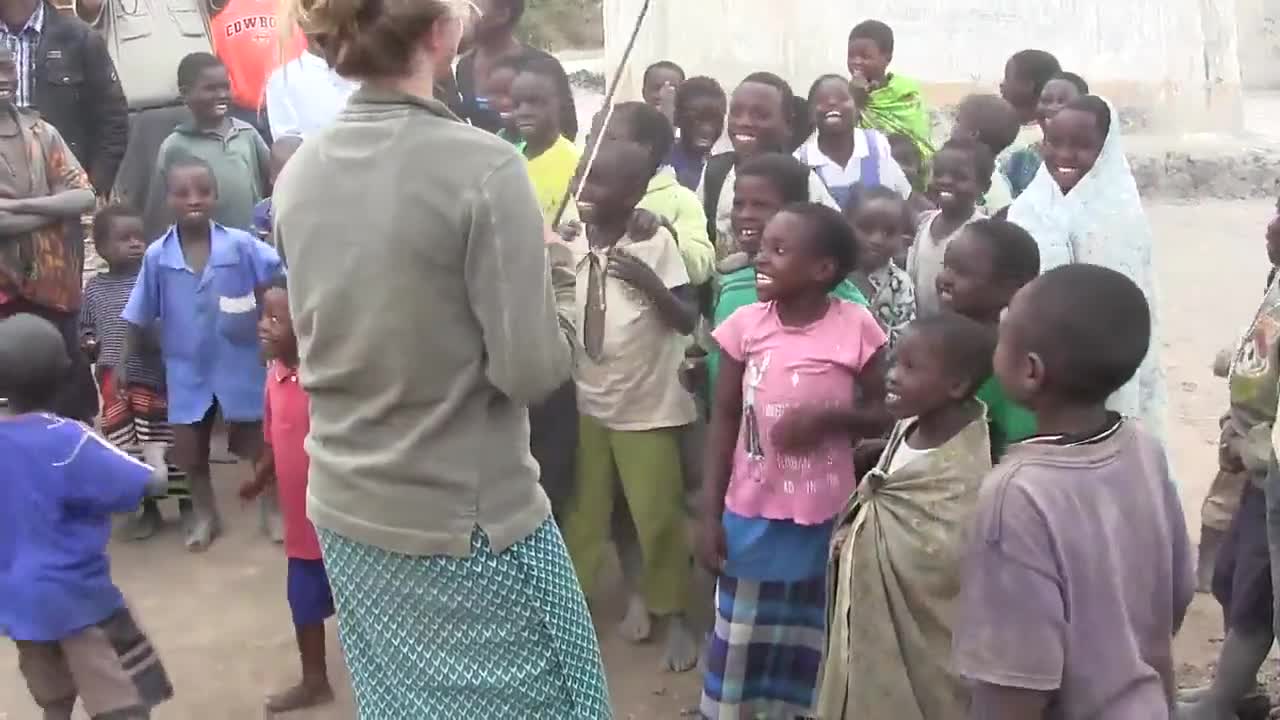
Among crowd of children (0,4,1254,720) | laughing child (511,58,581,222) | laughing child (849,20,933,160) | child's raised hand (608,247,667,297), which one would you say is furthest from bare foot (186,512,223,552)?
laughing child (849,20,933,160)

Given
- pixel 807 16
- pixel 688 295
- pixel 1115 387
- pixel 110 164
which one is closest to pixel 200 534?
pixel 110 164

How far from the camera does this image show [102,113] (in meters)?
5.18

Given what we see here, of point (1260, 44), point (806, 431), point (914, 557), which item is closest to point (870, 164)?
point (806, 431)

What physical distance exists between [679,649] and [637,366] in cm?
80

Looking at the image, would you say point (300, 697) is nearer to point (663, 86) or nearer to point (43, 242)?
point (43, 242)

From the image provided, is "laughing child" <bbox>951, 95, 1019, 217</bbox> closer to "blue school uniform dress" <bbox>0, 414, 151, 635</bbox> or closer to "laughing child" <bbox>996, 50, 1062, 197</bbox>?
"laughing child" <bbox>996, 50, 1062, 197</bbox>

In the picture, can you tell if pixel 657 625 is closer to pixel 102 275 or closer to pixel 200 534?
pixel 200 534

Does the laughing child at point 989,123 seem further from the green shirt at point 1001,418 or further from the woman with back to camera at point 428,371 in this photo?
the woman with back to camera at point 428,371

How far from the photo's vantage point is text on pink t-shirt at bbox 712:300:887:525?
2740 millimetres

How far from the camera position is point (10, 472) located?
2783mm

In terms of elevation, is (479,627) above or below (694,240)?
below

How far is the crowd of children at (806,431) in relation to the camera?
1.82 m

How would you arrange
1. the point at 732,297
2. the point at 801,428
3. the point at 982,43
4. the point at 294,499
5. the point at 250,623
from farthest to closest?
the point at 982,43
the point at 250,623
the point at 294,499
the point at 732,297
the point at 801,428

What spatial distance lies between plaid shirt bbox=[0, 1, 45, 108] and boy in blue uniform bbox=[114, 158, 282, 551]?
101 cm
